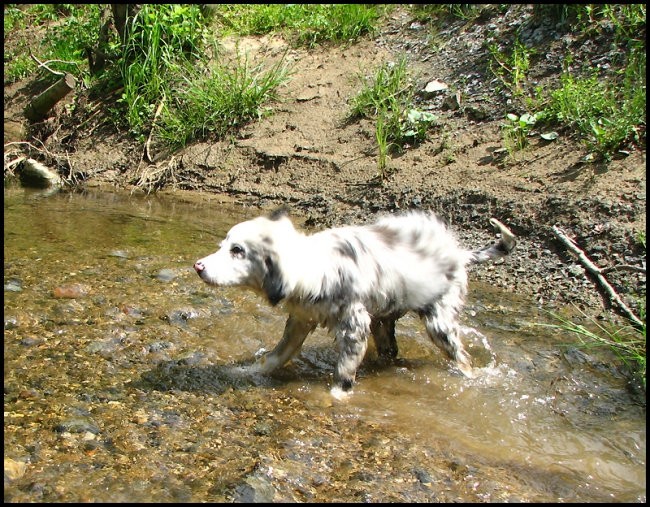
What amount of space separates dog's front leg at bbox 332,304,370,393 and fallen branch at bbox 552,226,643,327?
213 cm

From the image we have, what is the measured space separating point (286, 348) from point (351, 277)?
2.37ft

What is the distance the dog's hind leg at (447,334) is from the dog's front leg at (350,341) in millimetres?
619

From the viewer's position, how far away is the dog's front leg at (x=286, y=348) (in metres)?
4.64

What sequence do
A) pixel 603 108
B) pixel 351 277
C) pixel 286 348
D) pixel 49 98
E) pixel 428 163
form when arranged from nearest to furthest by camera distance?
pixel 351 277
pixel 286 348
pixel 603 108
pixel 428 163
pixel 49 98

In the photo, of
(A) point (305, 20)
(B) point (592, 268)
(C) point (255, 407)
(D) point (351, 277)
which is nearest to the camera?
(C) point (255, 407)

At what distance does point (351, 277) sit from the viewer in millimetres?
4383

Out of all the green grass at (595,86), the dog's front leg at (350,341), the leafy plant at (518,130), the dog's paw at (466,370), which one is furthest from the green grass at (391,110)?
the dog's front leg at (350,341)

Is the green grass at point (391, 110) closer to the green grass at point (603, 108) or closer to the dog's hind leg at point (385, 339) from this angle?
the green grass at point (603, 108)

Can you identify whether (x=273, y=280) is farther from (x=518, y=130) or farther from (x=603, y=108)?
(x=603, y=108)

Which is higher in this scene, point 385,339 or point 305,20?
point 305,20

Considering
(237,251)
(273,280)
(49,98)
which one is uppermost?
(49,98)

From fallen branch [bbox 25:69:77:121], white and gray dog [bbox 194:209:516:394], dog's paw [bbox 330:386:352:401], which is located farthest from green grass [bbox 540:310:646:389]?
fallen branch [bbox 25:69:77:121]

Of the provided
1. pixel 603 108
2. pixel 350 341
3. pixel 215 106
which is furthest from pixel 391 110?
pixel 350 341

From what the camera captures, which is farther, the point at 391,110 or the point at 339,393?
the point at 391,110
